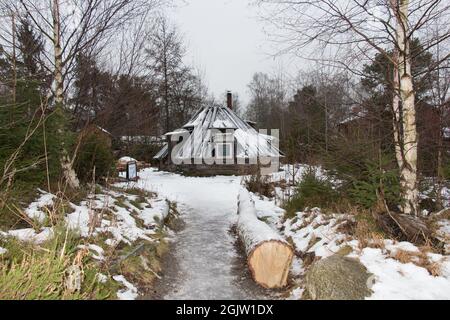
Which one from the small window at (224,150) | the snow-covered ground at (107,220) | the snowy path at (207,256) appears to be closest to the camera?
the snow-covered ground at (107,220)

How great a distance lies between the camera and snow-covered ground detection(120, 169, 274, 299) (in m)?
5.73

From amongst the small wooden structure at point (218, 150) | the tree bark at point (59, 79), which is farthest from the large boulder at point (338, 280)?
the small wooden structure at point (218, 150)

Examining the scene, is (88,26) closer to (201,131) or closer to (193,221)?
(193,221)

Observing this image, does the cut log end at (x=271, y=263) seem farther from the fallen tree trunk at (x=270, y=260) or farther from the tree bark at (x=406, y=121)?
the tree bark at (x=406, y=121)

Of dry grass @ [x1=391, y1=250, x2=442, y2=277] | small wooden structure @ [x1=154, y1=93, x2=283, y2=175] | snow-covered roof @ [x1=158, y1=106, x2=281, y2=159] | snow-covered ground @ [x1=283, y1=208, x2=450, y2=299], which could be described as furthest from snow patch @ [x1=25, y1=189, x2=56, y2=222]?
snow-covered roof @ [x1=158, y1=106, x2=281, y2=159]

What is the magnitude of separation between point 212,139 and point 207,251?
17.0m

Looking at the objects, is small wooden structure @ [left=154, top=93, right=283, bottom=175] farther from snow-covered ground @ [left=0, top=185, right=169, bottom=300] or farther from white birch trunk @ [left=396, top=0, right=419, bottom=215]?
white birch trunk @ [left=396, top=0, right=419, bottom=215]

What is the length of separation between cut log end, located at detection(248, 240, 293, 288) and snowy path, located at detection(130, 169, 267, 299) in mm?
237

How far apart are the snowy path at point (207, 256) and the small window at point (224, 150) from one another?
9393 mm

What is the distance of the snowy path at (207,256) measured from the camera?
18.8ft

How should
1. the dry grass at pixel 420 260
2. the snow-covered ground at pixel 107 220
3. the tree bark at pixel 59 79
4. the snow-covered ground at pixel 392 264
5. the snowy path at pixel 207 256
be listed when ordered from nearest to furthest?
the snow-covered ground at pixel 392 264 → the dry grass at pixel 420 260 → the snow-covered ground at pixel 107 220 → the snowy path at pixel 207 256 → the tree bark at pixel 59 79

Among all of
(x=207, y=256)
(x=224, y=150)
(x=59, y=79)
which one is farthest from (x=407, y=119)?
(x=224, y=150)

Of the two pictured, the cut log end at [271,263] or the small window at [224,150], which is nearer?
the cut log end at [271,263]
